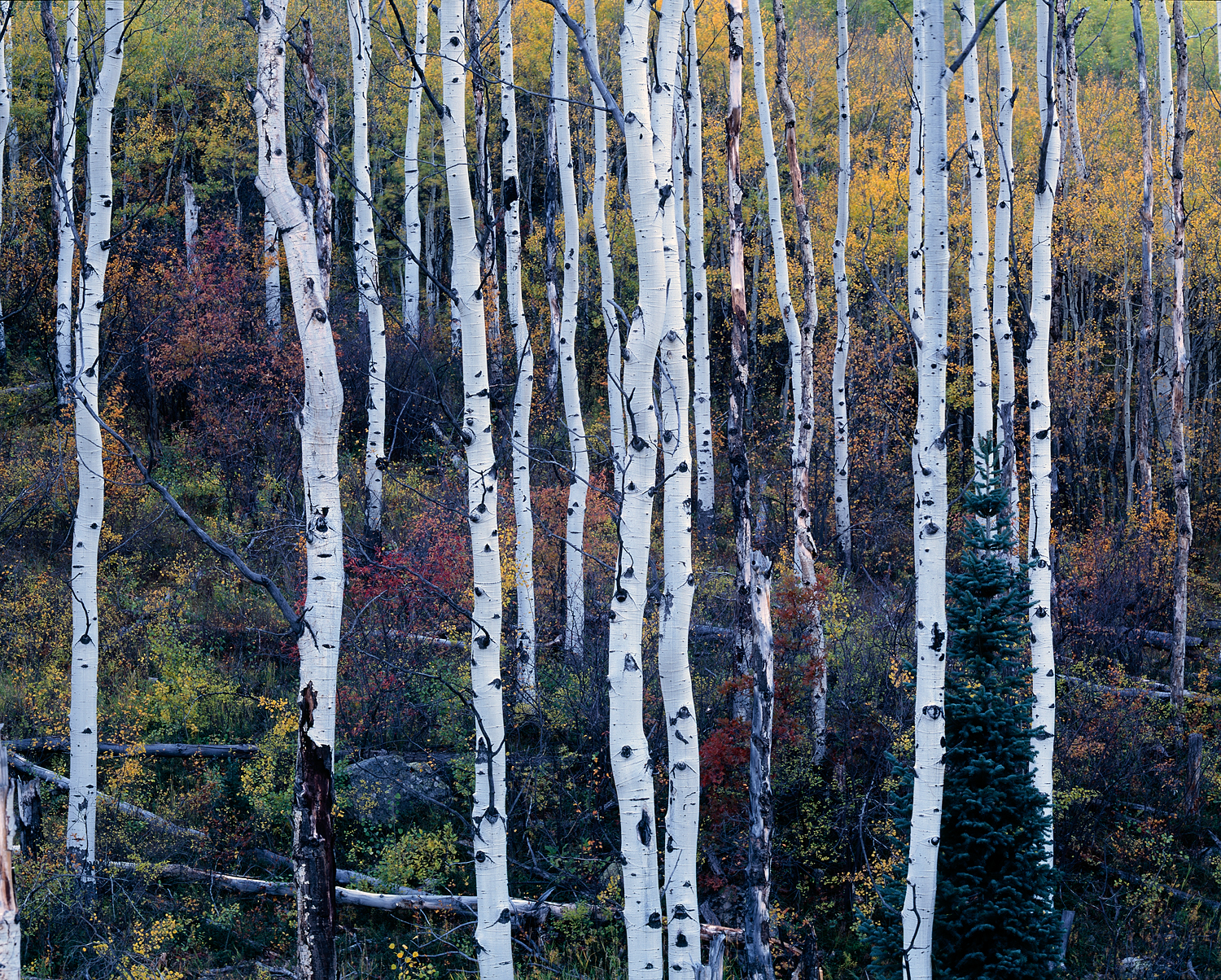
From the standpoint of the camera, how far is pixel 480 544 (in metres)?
5.64

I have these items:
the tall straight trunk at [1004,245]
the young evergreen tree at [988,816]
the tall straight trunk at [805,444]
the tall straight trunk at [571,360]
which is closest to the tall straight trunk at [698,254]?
the tall straight trunk at [805,444]

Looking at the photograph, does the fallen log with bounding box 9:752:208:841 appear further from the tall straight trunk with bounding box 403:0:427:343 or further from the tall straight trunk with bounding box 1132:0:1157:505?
the tall straight trunk with bounding box 1132:0:1157:505

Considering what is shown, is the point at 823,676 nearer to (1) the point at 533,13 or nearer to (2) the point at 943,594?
(2) the point at 943,594

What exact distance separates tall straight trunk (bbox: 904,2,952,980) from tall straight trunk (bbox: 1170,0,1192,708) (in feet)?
23.6

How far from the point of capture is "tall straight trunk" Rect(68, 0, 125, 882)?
270 inches

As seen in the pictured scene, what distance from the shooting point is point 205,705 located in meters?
10.2

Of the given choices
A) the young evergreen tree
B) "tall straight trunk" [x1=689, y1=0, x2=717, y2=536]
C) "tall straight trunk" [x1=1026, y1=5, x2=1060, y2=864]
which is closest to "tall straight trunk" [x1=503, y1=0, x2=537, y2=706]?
"tall straight trunk" [x1=689, y1=0, x2=717, y2=536]

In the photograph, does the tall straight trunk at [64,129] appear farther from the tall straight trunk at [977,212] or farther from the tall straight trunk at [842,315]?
the tall straight trunk at [842,315]

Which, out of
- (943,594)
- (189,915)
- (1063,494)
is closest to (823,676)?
(943,594)

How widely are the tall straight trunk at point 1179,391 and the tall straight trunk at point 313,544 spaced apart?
10289 mm

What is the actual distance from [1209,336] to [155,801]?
904 inches

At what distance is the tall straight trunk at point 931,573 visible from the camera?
17.7ft

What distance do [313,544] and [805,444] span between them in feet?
24.7

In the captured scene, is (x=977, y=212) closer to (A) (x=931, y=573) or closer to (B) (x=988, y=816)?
(A) (x=931, y=573)
